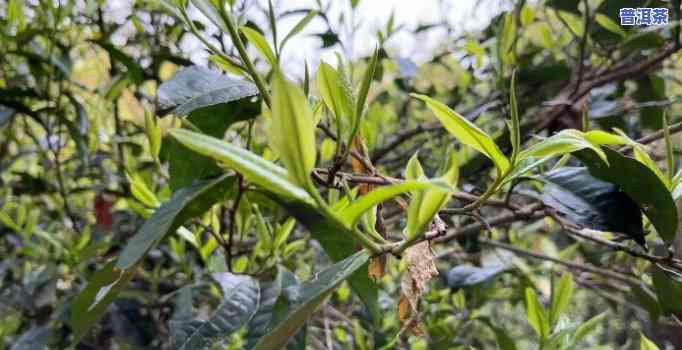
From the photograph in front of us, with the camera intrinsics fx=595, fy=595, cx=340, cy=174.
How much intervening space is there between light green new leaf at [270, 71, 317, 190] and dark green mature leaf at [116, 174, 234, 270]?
0.44 ft

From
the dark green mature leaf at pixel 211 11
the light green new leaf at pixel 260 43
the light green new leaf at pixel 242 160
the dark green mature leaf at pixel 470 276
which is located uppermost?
the dark green mature leaf at pixel 211 11

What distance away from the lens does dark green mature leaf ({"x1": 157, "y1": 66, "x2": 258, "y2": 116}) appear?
0.47 metres

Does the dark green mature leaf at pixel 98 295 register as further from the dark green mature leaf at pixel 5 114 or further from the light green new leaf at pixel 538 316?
the dark green mature leaf at pixel 5 114

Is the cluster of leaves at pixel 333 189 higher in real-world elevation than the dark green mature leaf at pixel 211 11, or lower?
lower

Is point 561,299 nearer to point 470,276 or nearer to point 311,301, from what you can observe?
point 470,276

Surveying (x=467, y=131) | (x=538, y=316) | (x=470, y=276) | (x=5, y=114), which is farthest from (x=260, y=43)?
(x=5, y=114)

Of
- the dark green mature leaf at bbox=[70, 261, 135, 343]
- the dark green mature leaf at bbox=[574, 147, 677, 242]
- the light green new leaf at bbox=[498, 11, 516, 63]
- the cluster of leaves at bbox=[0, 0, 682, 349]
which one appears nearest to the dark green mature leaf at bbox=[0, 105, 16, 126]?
the cluster of leaves at bbox=[0, 0, 682, 349]

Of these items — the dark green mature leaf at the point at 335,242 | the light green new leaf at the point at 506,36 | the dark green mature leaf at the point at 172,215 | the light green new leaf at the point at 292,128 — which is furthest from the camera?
the light green new leaf at the point at 506,36

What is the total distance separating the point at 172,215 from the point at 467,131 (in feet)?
0.66

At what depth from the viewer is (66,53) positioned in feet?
3.25

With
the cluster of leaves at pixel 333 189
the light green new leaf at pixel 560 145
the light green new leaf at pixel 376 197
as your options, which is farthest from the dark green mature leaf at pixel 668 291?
the light green new leaf at pixel 376 197

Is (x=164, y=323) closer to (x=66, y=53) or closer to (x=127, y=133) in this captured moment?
(x=127, y=133)

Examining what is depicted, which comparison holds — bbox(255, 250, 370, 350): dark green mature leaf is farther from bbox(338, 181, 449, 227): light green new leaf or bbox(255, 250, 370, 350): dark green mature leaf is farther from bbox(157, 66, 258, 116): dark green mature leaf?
bbox(157, 66, 258, 116): dark green mature leaf

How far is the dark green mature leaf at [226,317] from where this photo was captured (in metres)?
0.51
